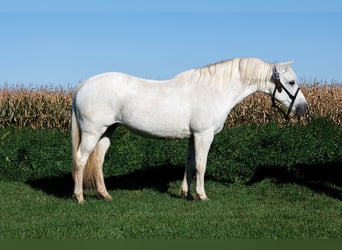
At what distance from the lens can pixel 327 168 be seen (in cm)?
1072

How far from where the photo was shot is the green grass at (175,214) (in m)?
6.62

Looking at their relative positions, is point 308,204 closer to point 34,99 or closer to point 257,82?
point 257,82

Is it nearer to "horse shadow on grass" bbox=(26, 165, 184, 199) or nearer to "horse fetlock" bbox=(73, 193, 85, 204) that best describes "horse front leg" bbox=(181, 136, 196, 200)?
"horse shadow on grass" bbox=(26, 165, 184, 199)

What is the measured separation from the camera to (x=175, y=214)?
25.3 ft

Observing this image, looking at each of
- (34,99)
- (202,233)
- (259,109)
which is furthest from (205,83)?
(34,99)

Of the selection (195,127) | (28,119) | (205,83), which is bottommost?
(28,119)

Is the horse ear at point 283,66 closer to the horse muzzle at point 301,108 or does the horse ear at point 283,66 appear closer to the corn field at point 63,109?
the horse muzzle at point 301,108

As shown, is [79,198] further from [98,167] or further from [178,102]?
[178,102]

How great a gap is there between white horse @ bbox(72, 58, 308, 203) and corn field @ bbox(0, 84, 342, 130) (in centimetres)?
902

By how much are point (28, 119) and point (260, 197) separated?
11.4 m

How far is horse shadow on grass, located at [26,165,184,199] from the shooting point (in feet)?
33.2

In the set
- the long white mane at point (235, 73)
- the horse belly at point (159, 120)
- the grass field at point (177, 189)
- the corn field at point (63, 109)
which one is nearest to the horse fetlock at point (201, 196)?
the grass field at point (177, 189)

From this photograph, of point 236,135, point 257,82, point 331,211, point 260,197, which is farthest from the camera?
point 236,135

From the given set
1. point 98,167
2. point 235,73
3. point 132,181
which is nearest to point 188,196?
point 98,167
